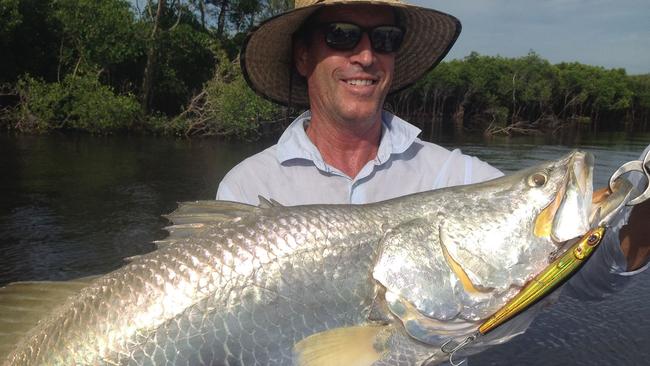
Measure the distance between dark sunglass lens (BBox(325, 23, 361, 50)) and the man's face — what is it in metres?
0.03

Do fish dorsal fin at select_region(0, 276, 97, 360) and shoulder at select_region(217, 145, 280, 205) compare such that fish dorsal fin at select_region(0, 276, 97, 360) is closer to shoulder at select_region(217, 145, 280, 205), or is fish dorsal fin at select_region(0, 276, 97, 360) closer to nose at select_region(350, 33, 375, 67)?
shoulder at select_region(217, 145, 280, 205)

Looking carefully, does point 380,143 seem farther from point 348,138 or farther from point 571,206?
point 571,206

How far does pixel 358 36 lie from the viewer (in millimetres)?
2990

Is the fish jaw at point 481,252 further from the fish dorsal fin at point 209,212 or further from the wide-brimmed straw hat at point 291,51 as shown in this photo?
the wide-brimmed straw hat at point 291,51

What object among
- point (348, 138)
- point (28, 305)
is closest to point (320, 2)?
point (348, 138)

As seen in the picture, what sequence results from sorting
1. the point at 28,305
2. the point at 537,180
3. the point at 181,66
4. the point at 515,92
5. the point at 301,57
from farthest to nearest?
the point at 515,92 < the point at 181,66 < the point at 301,57 < the point at 28,305 < the point at 537,180

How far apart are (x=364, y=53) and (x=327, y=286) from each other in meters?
1.41

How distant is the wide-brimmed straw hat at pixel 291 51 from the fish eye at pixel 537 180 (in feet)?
4.33

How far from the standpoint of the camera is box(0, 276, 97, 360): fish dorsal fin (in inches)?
85.4

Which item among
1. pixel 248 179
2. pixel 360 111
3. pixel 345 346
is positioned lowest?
pixel 345 346

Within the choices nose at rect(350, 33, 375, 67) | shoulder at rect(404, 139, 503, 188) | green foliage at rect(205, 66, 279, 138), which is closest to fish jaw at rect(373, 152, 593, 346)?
shoulder at rect(404, 139, 503, 188)

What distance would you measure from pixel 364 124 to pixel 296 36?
733 mm

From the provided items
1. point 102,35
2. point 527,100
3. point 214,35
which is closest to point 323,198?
point 102,35

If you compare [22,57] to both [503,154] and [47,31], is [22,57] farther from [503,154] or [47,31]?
[503,154]
